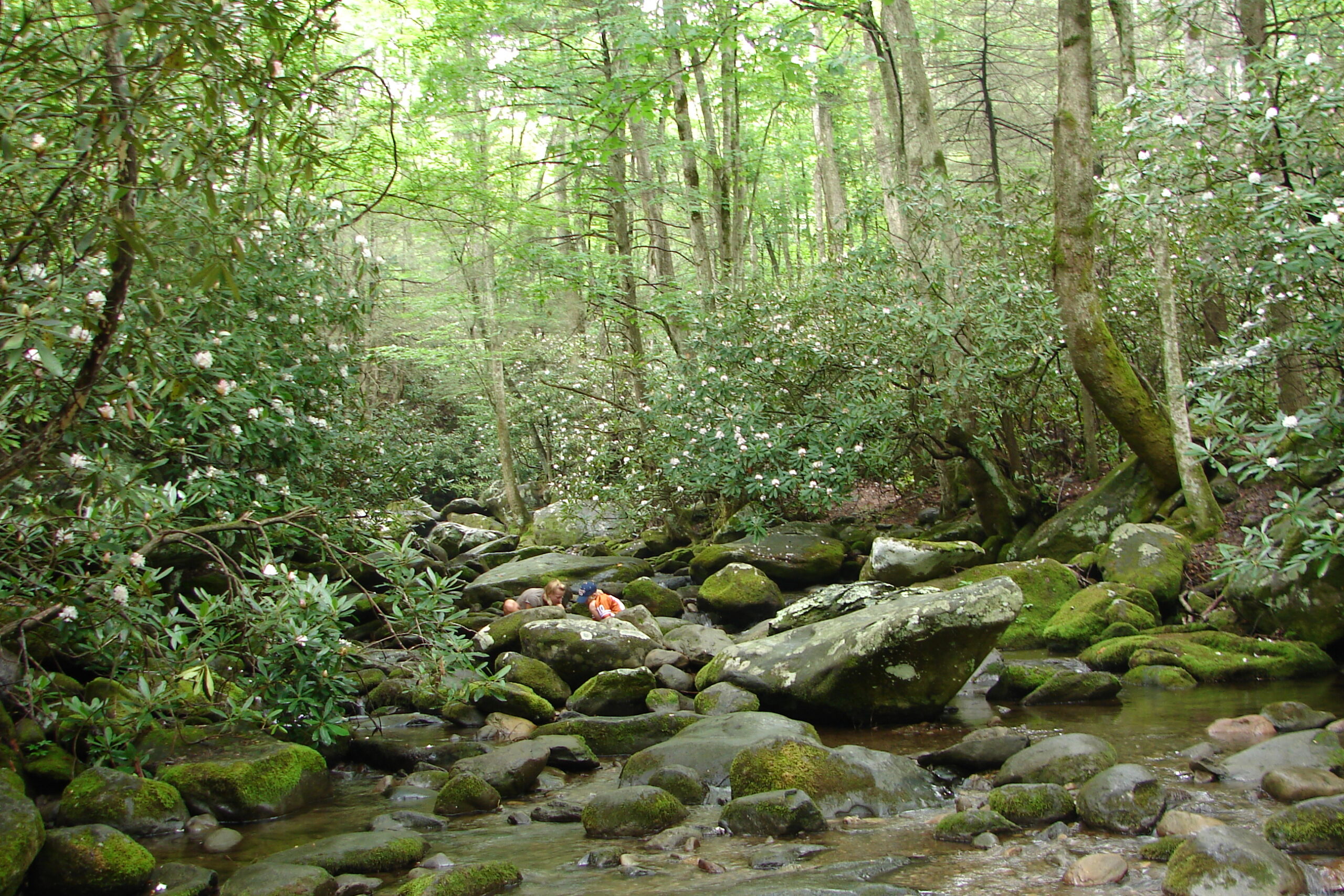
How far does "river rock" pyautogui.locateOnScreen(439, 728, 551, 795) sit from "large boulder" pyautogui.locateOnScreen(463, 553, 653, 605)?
232 inches

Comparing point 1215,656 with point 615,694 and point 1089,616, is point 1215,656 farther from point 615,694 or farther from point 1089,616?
point 615,694

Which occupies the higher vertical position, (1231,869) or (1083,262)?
(1083,262)

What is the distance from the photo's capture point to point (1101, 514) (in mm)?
10828

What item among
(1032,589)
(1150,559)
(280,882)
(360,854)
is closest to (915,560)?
(1032,589)

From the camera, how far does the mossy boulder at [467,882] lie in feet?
13.3

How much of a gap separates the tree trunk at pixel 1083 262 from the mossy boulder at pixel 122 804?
8.91 m

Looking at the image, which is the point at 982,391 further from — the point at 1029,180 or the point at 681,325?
the point at 681,325

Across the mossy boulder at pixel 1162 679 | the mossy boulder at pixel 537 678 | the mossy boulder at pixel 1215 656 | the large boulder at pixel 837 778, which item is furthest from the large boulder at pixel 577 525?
the large boulder at pixel 837 778

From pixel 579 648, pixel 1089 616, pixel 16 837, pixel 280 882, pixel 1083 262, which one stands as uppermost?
pixel 1083 262

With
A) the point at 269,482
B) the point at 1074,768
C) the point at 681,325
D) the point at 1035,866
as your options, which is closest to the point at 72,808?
the point at 269,482

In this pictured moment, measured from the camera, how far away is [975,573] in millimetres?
10266

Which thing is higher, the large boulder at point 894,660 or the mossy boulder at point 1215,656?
the large boulder at point 894,660

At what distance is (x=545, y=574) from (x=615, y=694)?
501 centimetres

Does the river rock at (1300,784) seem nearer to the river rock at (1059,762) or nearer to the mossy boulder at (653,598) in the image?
the river rock at (1059,762)
